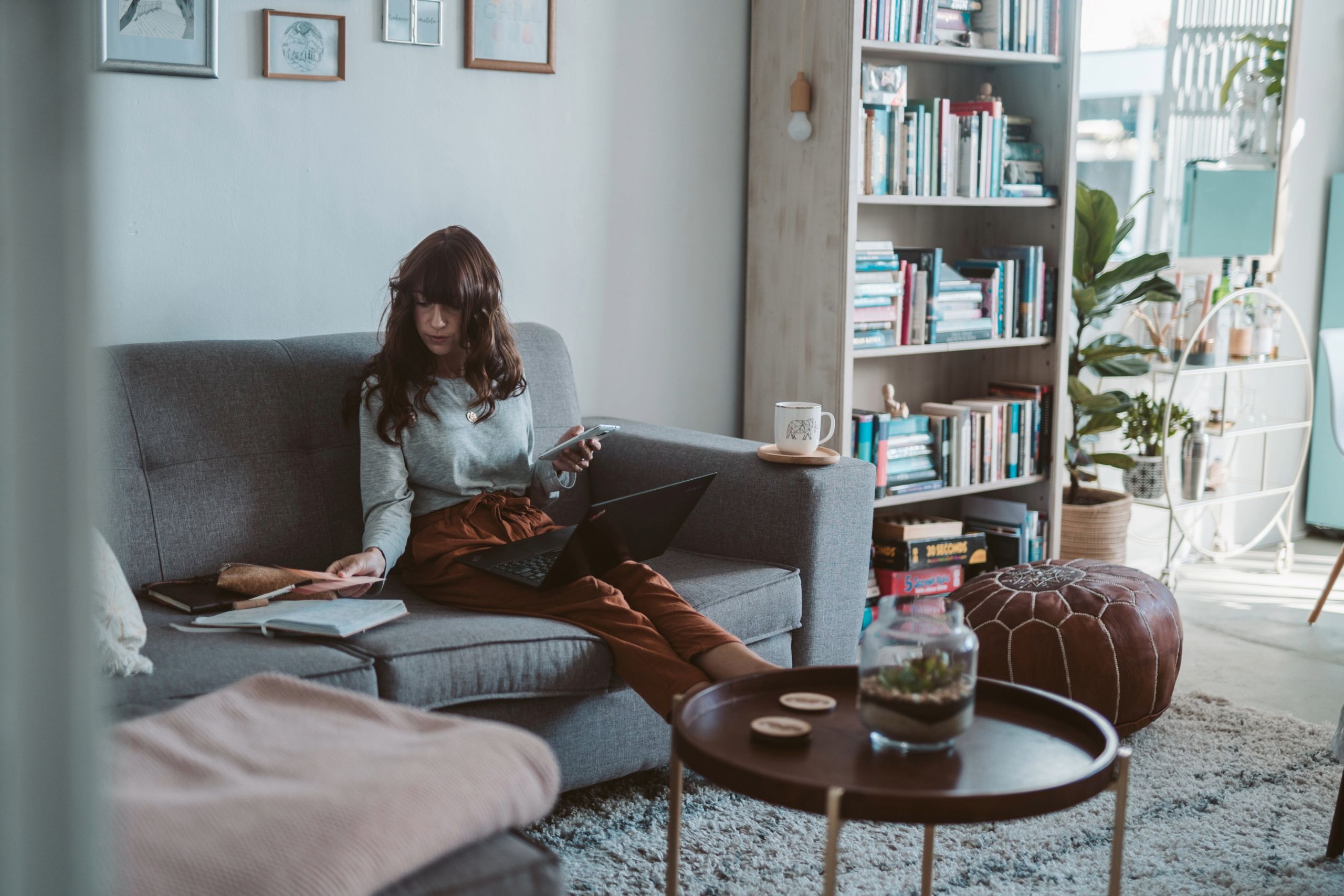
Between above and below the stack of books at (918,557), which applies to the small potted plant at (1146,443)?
above

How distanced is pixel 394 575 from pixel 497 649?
511 millimetres

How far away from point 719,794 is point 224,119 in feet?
5.20

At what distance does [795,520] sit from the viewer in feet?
7.69

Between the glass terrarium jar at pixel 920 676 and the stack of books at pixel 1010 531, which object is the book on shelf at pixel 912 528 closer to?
the stack of books at pixel 1010 531

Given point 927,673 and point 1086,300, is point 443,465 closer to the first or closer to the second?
point 927,673

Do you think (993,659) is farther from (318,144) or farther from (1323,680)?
(318,144)

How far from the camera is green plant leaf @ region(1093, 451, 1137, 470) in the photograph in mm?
3625

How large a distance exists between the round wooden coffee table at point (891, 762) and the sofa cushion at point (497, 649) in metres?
0.44

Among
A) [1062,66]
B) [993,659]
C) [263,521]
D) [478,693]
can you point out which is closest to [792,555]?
[993,659]

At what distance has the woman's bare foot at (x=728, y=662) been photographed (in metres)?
1.87

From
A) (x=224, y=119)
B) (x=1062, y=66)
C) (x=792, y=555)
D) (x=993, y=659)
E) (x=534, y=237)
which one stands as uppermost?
(x=1062, y=66)

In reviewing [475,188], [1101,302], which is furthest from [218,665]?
[1101,302]

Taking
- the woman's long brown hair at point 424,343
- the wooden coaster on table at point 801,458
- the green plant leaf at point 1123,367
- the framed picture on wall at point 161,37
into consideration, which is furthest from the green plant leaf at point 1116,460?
the framed picture on wall at point 161,37

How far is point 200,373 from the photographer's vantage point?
2199 millimetres
